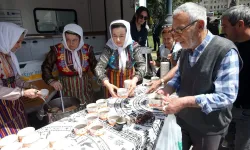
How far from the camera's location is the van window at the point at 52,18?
3655 mm

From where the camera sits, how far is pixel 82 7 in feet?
14.7

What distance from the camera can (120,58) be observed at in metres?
2.15

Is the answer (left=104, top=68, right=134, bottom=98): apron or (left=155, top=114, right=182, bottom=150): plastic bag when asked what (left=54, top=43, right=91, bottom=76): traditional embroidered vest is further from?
(left=155, top=114, right=182, bottom=150): plastic bag

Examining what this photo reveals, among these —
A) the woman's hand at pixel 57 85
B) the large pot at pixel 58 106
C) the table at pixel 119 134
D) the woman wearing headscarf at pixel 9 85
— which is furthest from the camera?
the woman's hand at pixel 57 85

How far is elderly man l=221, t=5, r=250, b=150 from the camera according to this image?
1.65 metres

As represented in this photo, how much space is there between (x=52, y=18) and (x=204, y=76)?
3.75 metres

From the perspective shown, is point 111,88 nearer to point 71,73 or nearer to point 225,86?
point 71,73

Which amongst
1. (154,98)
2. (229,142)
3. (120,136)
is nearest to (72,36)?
(154,98)

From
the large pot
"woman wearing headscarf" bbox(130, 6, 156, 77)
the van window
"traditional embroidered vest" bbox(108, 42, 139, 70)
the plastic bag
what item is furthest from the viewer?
"woman wearing headscarf" bbox(130, 6, 156, 77)

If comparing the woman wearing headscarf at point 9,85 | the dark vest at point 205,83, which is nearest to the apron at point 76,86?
the woman wearing headscarf at point 9,85

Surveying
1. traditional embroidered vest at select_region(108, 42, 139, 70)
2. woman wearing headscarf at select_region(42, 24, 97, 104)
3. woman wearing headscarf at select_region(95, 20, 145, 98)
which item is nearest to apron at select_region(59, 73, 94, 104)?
woman wearing headscarf at select_region(42, 24, 97, 104)

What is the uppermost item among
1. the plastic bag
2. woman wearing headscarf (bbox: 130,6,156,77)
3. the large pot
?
woman wearing headscarf (bbox: 130,6,156,77)

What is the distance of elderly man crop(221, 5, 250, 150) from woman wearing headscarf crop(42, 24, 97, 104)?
1724 mm

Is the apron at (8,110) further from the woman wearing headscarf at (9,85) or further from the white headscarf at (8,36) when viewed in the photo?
the white headscarf at (8,36)
